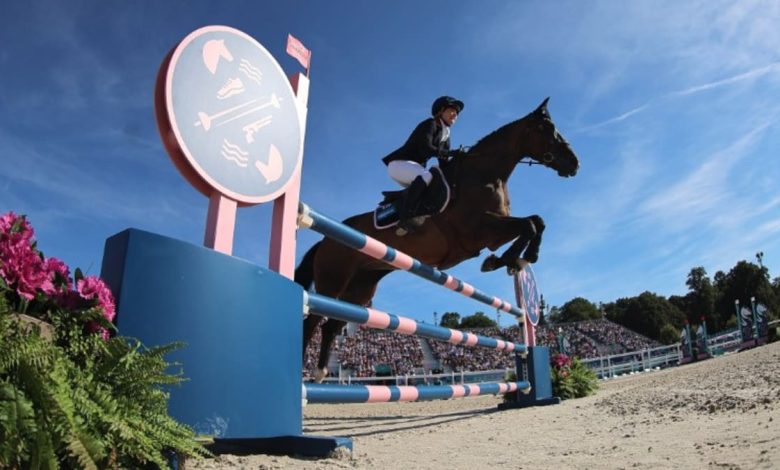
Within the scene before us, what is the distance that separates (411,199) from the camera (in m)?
3.32

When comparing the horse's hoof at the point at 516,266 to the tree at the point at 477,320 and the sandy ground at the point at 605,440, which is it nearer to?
the sandy ground at the point at 605,440

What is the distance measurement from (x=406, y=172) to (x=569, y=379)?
319 centimetres

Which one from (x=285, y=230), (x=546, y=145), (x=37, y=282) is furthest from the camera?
(x=546, y=145)

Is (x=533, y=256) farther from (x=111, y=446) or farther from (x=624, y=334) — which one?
(x=624, y=334)

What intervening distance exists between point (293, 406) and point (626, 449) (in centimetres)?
119

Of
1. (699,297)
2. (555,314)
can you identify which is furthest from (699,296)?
(555,314)

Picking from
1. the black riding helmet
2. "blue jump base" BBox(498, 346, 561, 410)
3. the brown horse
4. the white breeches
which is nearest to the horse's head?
the brown horse

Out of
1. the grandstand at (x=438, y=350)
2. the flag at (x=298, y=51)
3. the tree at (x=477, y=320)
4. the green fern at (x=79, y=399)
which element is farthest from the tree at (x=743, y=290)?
Result: the green fern at (x=79, y=399)

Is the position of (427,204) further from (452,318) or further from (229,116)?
(452,318)

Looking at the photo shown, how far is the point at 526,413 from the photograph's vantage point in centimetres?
372

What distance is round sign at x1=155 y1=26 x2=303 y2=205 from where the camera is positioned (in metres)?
1.50

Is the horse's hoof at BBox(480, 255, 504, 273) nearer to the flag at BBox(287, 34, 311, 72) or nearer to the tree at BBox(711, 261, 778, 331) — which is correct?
the flag at BBox(287, 34, 311, 72)

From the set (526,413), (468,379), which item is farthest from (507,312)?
(468,379)

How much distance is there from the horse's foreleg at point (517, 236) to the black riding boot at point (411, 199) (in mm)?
517
